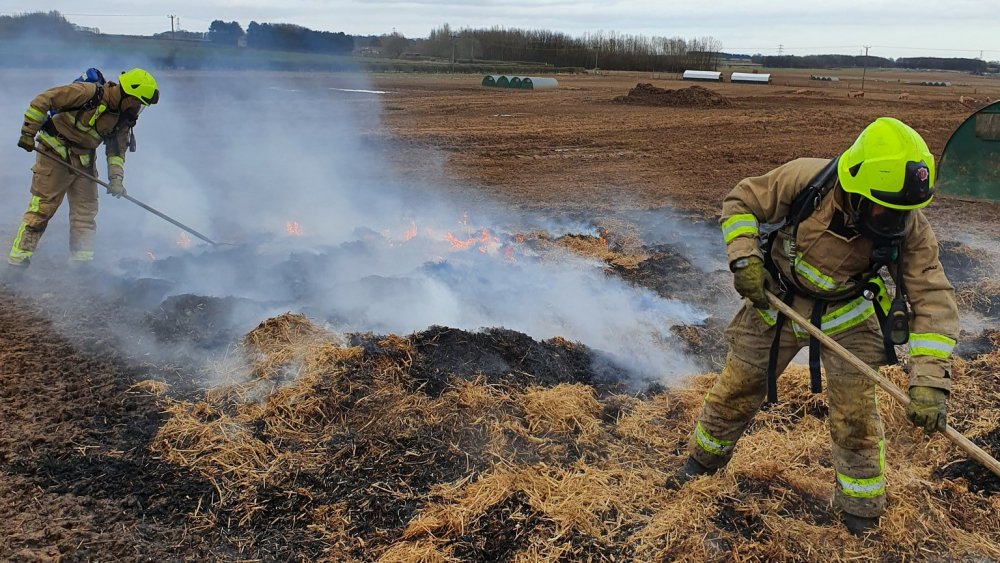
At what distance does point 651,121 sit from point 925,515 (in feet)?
60.6

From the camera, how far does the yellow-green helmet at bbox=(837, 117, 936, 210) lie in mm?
2812

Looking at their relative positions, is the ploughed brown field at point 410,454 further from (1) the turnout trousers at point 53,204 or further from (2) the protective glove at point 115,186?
(2) the protective glove at point 115,186

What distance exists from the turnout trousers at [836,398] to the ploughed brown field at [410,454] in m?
0.25

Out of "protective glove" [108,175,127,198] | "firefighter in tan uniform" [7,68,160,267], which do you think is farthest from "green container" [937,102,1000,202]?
"protective glove" [108,175,127,198]

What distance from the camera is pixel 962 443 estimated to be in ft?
9.19

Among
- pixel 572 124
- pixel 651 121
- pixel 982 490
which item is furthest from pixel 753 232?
pixel 651 121

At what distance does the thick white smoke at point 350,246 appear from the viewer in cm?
586

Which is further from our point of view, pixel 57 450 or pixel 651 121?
pixel 651 121

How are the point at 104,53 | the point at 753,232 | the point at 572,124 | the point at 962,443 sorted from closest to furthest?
the point at 962,443
the point at 753,232
the point at 104,53
the point at 572,124

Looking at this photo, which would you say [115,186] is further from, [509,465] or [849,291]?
[849,291]

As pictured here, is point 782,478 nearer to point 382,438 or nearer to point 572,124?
point 382,438

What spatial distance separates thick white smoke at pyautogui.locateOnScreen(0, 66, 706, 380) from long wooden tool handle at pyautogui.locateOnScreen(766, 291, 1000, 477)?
1996 mm

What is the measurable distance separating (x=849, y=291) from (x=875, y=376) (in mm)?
442

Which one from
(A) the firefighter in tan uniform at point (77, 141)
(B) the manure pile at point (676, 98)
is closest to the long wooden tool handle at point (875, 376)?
(A) the firefighter in tan uniform at point (77, 141)
